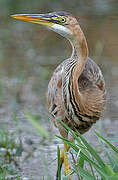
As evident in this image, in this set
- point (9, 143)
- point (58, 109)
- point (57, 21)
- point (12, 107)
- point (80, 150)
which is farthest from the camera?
point (12, 107)

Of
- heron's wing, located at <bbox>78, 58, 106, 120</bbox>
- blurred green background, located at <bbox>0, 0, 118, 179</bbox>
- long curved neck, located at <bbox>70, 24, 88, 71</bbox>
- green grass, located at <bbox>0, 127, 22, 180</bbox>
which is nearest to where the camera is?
long curved neck, located at <bbox>70, 24, 88, 71</bbox>

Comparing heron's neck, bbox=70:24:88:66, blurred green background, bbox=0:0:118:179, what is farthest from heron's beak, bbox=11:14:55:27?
blurred green background, bbox=0:0:118:179

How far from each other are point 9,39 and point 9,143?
489cm

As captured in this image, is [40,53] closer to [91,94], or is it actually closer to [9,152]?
[9,152]

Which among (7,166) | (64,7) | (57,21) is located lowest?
(64,7)

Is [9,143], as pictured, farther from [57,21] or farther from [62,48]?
[62,48]

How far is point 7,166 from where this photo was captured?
4594mm

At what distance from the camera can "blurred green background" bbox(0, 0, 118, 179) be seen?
6.20m

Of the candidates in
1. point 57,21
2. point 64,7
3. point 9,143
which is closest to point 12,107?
point 9,143

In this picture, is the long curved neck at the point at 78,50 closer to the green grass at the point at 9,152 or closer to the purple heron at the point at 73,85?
the purple heron at the point at 73,85

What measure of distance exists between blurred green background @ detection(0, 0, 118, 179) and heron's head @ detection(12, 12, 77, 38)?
4.83ft

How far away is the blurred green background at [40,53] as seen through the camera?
20.4 ft

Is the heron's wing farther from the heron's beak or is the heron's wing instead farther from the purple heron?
the heron's beak

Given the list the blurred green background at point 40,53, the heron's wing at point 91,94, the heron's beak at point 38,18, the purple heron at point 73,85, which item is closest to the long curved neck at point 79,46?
the purple heron at point 73,85
